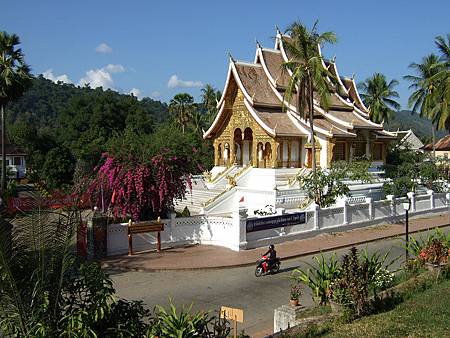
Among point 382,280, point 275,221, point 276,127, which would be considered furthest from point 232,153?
point 382,280

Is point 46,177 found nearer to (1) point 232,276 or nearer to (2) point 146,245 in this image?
(2) point 146,245

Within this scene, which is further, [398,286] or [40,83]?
[40,83]

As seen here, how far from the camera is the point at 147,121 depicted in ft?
163

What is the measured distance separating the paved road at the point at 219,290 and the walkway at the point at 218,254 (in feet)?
1.44

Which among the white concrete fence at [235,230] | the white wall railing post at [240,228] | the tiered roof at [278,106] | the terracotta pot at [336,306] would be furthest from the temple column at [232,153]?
the terracotta pot at [336,306]

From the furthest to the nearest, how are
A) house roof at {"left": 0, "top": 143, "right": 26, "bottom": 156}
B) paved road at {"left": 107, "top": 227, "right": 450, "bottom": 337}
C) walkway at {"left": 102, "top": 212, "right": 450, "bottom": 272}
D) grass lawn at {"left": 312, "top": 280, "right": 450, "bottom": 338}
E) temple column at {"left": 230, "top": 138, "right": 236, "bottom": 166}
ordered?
house roof at {"left": 0, "top": 143, "right": 26, "bottom": 156} → temple column at {"left": 230, "top": 138, "right": 236, "bottom": 166} → walkway at {"left": 102, "top": 212, "right": 450, "bottom": 272} → paved road at {"left": 107, "top": 227, "right": 450, "bottom": 337} → grass lawn at {"left": 312, "top": 280, "right": 450, "bottom": 338}

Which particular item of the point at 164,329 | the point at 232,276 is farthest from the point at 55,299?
the point at 232,276

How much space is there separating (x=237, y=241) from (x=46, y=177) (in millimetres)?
21827

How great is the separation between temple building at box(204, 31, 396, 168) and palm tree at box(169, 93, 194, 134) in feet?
67.6

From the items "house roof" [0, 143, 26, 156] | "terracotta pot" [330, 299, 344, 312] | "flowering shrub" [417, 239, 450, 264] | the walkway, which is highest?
"house roof" [0, 143, 26, 156]

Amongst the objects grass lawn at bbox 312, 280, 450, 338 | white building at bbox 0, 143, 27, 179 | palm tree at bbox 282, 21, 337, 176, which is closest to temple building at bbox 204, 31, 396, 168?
palm tree at bbox 282, 21, 337, 176

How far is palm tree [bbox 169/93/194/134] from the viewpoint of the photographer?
54.0 meters

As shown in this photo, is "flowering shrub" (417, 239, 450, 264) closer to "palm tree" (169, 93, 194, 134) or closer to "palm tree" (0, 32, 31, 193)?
"palm tree" (0, 32, 31, 193)

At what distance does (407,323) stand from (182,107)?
158 feet
